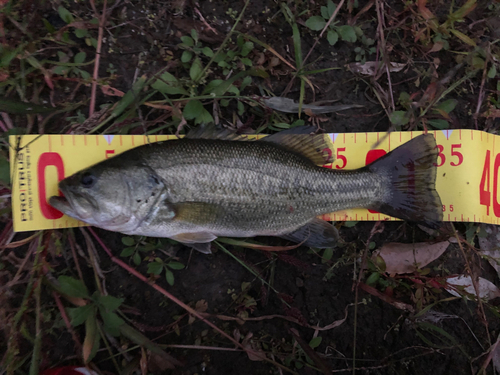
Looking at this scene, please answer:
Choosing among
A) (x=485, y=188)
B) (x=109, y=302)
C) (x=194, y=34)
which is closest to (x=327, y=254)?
(x=485, y=188)

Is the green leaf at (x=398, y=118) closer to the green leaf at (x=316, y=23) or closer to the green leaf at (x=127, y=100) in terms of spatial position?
the green leaf at (x=316, y=23)

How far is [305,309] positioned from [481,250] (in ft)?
5.72

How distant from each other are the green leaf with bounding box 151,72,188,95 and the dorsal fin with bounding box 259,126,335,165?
2.70 feet

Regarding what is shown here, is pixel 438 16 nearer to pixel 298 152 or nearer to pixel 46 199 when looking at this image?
pixel 298 152

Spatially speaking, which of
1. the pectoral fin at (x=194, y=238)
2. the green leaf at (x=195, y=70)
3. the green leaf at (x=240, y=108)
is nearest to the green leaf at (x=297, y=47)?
the green leaf at (x=240, y=108)

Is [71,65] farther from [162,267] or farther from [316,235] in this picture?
[316,235]

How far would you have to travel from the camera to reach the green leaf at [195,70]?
2539 mm

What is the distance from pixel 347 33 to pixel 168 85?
67.0 inches

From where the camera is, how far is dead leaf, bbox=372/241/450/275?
264cm

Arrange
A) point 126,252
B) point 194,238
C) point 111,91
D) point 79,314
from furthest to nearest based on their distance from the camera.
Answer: point 111,91 → point 126,252 → point 194,238 → point 79,314

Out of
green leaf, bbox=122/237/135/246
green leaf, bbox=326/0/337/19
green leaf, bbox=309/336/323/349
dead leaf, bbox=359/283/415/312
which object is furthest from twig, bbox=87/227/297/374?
green leaf, bbox=326/0/337/19

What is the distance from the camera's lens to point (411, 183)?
2420 millimetres

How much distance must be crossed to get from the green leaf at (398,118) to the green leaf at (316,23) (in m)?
1.04

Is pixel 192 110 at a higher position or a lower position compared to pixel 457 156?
higher
